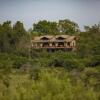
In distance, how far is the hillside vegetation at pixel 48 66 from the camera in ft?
28.9

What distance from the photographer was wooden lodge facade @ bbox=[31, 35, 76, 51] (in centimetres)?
4756

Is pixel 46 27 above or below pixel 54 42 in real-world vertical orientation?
above

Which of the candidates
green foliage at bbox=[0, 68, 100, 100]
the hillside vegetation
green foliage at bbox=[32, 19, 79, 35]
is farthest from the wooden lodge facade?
green foliage at bbox=[0, 68, 100, 100]

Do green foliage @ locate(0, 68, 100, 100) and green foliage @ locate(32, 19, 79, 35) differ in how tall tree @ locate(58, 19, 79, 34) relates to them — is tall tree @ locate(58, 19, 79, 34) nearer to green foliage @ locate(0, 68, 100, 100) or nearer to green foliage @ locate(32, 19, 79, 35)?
green foliage @ locate(32, 19, 79, 35)

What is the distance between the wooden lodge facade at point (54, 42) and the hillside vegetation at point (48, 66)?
125cm

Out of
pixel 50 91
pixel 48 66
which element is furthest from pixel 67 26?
pixel 50 91

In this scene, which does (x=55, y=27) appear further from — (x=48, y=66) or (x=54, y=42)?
(x=48, y=66)

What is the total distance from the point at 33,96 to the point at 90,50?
26106mm

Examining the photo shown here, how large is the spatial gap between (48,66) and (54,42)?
78.1ft

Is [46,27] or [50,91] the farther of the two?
[46,27]

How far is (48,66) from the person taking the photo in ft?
80.0

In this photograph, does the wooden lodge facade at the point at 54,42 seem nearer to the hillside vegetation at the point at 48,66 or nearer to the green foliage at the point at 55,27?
the hillside vegetation at the point at 48,66

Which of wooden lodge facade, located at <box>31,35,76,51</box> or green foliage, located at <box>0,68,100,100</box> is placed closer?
green foliage, located at <box>0,68,100,100</box>

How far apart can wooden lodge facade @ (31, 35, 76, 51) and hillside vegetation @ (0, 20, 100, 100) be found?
125 cm
